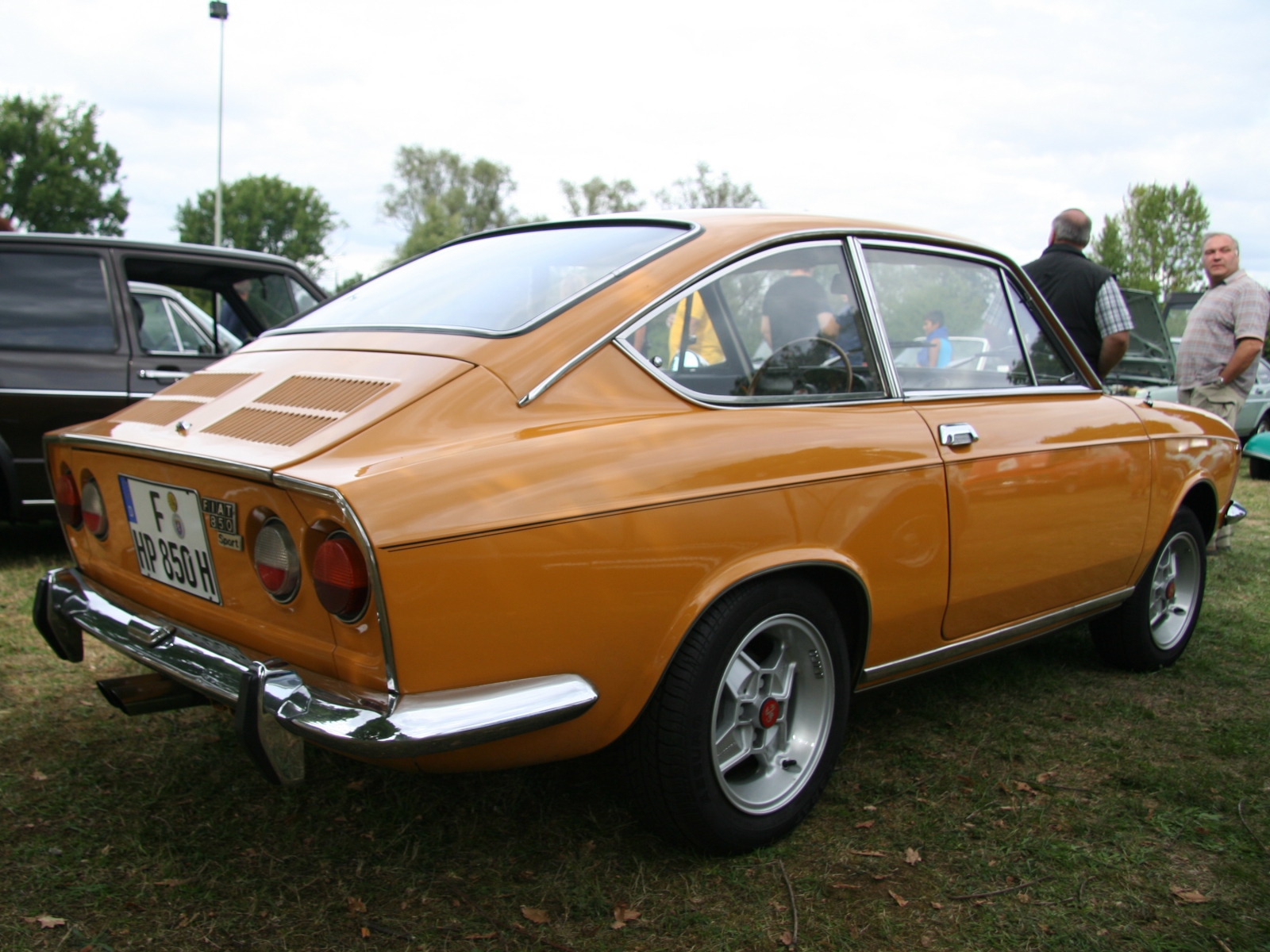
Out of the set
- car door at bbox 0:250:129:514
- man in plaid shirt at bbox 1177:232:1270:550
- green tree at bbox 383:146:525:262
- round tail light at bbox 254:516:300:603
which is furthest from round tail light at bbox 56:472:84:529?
green tree at bbox 383:146:525:262

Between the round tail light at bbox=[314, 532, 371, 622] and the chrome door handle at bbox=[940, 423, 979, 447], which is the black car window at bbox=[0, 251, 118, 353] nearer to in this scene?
the round tail light at bbox=[314, 532, 371, 622]

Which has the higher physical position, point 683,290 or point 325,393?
point 683,290

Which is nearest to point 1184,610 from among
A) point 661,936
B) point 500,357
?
point 661,936

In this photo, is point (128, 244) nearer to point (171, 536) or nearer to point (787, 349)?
point (171, 536)

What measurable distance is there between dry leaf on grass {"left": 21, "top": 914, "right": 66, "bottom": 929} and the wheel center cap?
1.61m

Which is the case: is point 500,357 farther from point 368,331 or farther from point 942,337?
point 942,337

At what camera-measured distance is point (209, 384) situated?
261cm

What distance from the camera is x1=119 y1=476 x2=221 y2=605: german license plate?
→ 2.14 metres

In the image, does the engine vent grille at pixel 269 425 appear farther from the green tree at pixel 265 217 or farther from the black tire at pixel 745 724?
the green tree at pixel 265 217

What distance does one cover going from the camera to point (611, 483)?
1.98m

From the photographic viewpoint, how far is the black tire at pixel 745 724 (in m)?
2.13

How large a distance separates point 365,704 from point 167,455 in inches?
31.5

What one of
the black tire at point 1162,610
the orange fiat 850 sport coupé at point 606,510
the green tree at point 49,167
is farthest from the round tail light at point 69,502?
the green tree at point 49,167

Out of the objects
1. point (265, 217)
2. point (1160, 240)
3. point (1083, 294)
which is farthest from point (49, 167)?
point (1160, 240)
